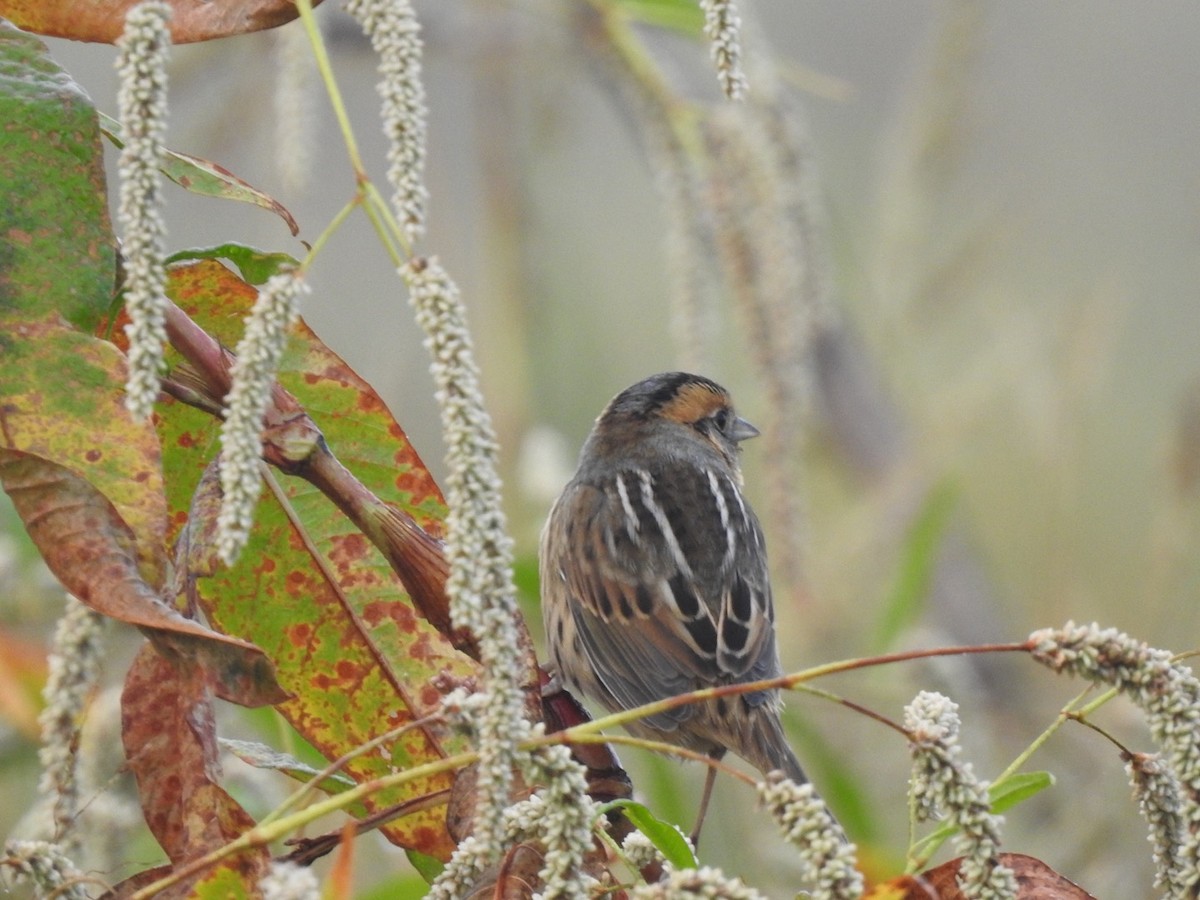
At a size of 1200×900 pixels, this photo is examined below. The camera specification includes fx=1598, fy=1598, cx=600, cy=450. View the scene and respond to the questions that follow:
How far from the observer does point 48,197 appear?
1.46 meters

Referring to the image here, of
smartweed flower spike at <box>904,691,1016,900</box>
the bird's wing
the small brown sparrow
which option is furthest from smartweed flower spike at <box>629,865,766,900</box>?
the bird's wing

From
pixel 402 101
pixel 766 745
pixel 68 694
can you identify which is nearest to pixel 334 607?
pixel 68 694

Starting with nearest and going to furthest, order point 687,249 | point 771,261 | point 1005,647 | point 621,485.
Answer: point 1005,647 → point 687,249 → point 771,261 → point 621,485

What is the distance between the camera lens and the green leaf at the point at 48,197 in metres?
1.44

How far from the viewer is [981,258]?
175 inches

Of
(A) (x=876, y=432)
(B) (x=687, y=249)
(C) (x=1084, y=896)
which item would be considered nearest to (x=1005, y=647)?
(C) (x=1084, y=896)

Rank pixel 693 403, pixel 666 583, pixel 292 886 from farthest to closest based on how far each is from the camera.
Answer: pixel 693 403
pixel 666 583
pixel 292 886

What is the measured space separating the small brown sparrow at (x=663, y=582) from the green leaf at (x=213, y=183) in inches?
54.9

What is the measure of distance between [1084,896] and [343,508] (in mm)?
728

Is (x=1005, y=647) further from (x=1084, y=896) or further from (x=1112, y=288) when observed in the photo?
(x=1112, y=288)

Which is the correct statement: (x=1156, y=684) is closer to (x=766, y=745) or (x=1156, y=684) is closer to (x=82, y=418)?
(x=82, y=418)

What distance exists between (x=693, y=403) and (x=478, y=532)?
2510 mm

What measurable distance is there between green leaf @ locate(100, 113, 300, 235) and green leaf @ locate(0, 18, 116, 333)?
0.28 feet

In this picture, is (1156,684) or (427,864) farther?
(427,864)
